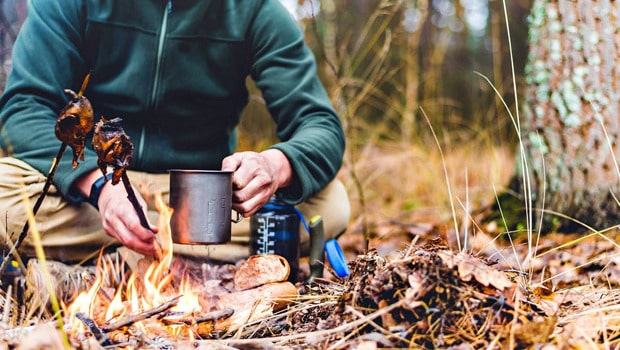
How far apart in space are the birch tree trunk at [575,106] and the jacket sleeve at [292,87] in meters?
0.99

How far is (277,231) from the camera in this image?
7.45 feet

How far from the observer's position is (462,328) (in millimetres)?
1377

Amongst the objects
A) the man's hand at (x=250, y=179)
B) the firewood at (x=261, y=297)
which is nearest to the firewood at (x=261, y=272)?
the firewood at (x=261, y=297)

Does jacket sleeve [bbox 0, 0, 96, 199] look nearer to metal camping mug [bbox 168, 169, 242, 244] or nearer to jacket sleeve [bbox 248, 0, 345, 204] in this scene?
metal camping mug [bbox 168, 169, 242, 244]

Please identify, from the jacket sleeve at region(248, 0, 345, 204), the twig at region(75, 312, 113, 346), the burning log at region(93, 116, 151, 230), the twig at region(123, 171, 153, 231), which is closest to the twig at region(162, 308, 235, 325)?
the twig at region(75, 312, 113, 346)

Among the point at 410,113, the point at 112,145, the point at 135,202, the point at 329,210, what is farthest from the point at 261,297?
the point at 410,113

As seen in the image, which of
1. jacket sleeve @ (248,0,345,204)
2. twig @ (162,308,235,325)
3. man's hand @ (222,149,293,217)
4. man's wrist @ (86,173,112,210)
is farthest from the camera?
jacket sleeve @ (248,0,345,204)

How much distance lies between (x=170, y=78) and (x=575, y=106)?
185 centimetres

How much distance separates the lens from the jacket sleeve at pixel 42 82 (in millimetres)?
2248

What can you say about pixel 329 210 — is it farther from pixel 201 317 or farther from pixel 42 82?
pixel 42 82

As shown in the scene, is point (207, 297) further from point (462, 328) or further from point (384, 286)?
point (462, 328)

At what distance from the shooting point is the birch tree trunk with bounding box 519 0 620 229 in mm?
2764

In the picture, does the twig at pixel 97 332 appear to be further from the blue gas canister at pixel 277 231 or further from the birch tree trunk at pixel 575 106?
the birch tree trunk at pixel 575 106

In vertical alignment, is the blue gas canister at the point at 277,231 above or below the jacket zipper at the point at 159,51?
below
